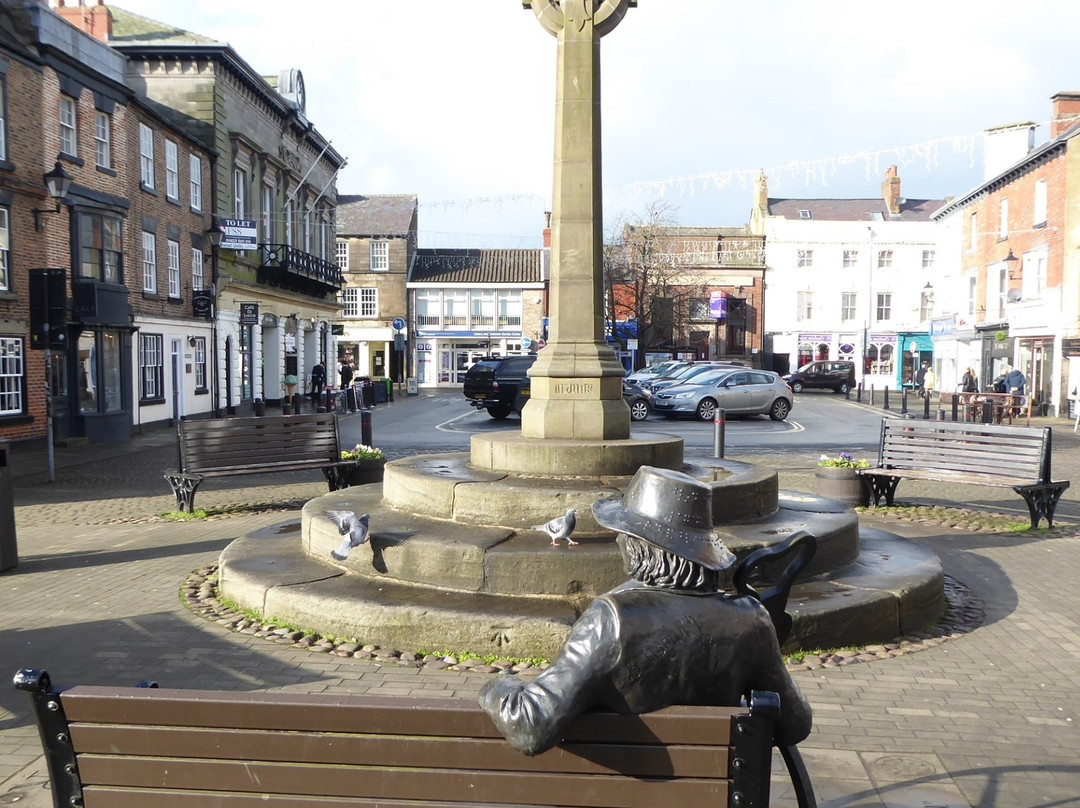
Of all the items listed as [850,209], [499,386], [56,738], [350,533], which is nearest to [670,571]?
[56,738]

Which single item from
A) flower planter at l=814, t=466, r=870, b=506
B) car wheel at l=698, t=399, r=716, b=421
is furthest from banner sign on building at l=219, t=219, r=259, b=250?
flower planter at l=814, t=466, r=870, b=506

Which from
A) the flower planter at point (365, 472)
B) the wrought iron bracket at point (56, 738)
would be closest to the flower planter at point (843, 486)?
the flower planter at point (365, 472)

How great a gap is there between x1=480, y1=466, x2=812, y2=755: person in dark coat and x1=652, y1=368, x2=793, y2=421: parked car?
23304mm

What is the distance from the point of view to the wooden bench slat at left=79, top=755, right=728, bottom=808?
230cm

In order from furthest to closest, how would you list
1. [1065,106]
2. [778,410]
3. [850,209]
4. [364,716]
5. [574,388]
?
[850,209] < [1065,106] < [778,410] < [574,388] < [364,716]

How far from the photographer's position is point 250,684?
4.95 meters

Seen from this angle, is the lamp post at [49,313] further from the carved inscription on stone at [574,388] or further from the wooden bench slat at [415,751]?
the wooden bench slat at [415,751]

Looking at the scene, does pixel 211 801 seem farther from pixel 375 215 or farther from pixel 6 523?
pixel 375 215

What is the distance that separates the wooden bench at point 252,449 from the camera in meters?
10.7

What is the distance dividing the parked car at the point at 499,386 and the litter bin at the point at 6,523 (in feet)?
55.3

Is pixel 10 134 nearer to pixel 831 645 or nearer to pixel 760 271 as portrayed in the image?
pixel 831 645

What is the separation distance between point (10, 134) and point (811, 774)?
1993 centimetres

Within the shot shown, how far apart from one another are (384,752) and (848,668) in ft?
12.3

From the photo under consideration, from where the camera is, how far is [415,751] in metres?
2.31
